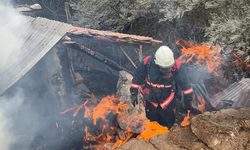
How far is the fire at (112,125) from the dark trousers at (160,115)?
0.21m

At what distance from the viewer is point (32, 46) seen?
22.8ft

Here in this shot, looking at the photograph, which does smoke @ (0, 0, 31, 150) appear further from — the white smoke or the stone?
the stone

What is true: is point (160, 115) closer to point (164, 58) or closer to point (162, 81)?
point (162, 81)

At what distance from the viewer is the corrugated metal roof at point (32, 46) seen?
5.94 meters

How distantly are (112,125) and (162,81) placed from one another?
2211 millimetres

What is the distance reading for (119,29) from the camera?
37.6 ft

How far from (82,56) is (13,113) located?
6.60m

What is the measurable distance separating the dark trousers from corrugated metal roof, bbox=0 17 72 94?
12.1ft

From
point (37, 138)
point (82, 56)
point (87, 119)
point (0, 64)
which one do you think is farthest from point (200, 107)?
point (82, 56)

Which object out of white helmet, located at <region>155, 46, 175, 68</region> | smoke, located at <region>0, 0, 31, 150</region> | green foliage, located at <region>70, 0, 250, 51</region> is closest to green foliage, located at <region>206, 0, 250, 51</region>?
green foliage, located at <region>70, 0, 250, 51</region>

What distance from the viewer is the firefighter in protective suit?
464cm

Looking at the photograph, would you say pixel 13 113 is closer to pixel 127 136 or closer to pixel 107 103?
pixel 107 103

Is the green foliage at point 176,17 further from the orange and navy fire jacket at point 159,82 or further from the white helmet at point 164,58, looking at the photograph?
the white helmet at point 164,58

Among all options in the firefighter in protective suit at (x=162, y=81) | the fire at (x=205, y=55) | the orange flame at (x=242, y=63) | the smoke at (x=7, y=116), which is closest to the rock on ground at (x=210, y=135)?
the firefighter in protective suit at (x=162, y=81)
